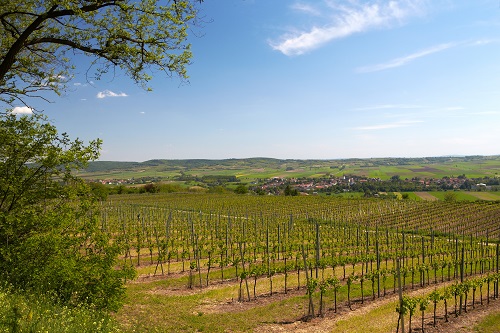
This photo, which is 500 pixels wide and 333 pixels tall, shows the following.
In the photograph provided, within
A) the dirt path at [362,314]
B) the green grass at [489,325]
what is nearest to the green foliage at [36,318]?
the dirt path at [362,314]

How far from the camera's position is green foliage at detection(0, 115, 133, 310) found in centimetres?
781

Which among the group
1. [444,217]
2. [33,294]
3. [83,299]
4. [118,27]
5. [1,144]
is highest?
[118,27]

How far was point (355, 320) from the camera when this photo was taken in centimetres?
1126

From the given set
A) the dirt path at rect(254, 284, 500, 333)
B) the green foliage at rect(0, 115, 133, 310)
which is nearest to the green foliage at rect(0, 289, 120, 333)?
the green foliage at rect(0, 115, 133, 310)

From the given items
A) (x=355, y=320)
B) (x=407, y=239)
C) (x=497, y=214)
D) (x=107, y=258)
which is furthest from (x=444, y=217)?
(x=107, y=258)

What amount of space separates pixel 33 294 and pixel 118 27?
623cm

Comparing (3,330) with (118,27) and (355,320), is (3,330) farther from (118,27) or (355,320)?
(355,320)

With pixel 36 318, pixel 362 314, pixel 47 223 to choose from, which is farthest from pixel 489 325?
pixel 47 223

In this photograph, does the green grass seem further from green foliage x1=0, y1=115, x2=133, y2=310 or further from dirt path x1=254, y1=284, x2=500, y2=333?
green foliage x1=0, y1=115, x2=133, y2=310

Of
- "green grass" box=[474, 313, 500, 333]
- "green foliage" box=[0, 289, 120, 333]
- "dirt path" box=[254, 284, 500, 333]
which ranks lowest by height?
"dirt path" box=[254, 284, 500, 333]

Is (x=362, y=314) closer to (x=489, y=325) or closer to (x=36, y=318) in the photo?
(x=489, y=325)

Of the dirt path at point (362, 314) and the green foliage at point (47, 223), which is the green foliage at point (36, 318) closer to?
the green foliage at point (47, 223)

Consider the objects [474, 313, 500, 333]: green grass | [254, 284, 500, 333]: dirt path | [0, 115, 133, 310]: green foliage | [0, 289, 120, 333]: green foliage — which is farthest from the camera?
[254, 284, 500, 333]: dirt path

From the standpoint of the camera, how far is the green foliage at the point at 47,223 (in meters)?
7.81
